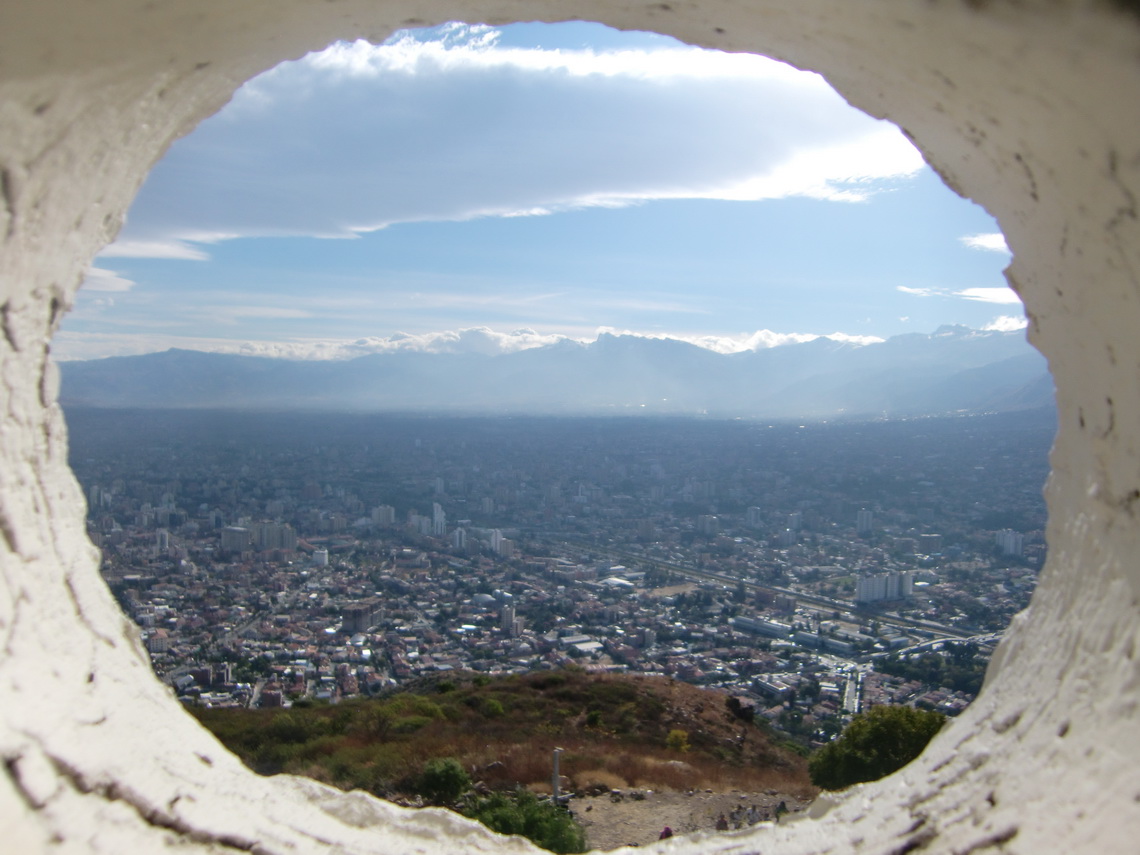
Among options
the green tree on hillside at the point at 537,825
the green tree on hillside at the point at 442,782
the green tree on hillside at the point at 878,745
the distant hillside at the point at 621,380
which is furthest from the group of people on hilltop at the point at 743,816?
the distant hillside at the point at 621,380

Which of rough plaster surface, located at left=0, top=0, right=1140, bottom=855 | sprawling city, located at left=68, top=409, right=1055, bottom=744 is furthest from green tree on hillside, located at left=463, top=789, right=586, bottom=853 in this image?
sprawling city, located at left=68, top=409, right=1055, bottom=744

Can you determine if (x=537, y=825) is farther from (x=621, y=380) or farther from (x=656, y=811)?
(x=621, y=380)

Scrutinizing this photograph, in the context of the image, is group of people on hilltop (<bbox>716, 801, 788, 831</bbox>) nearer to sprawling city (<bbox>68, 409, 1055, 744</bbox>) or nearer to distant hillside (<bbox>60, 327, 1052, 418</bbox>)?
sprawling city (<bbox>68, 409, 1055, 744</bbox>)

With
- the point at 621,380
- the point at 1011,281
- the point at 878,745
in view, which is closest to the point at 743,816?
the point at 878,745

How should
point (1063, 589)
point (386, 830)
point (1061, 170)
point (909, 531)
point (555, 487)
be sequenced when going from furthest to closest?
1. point (555, 487)
2. point (909, 531)
3. point (386, 830)
4. point (1063, 589)
5. point (1061, 170)

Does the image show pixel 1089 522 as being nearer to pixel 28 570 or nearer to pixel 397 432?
pixel 28 570

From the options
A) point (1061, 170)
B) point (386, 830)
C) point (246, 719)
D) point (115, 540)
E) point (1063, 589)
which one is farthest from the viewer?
point (115, 540)

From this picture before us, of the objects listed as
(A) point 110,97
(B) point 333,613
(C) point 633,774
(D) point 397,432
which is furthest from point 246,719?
(D) point 397,432
